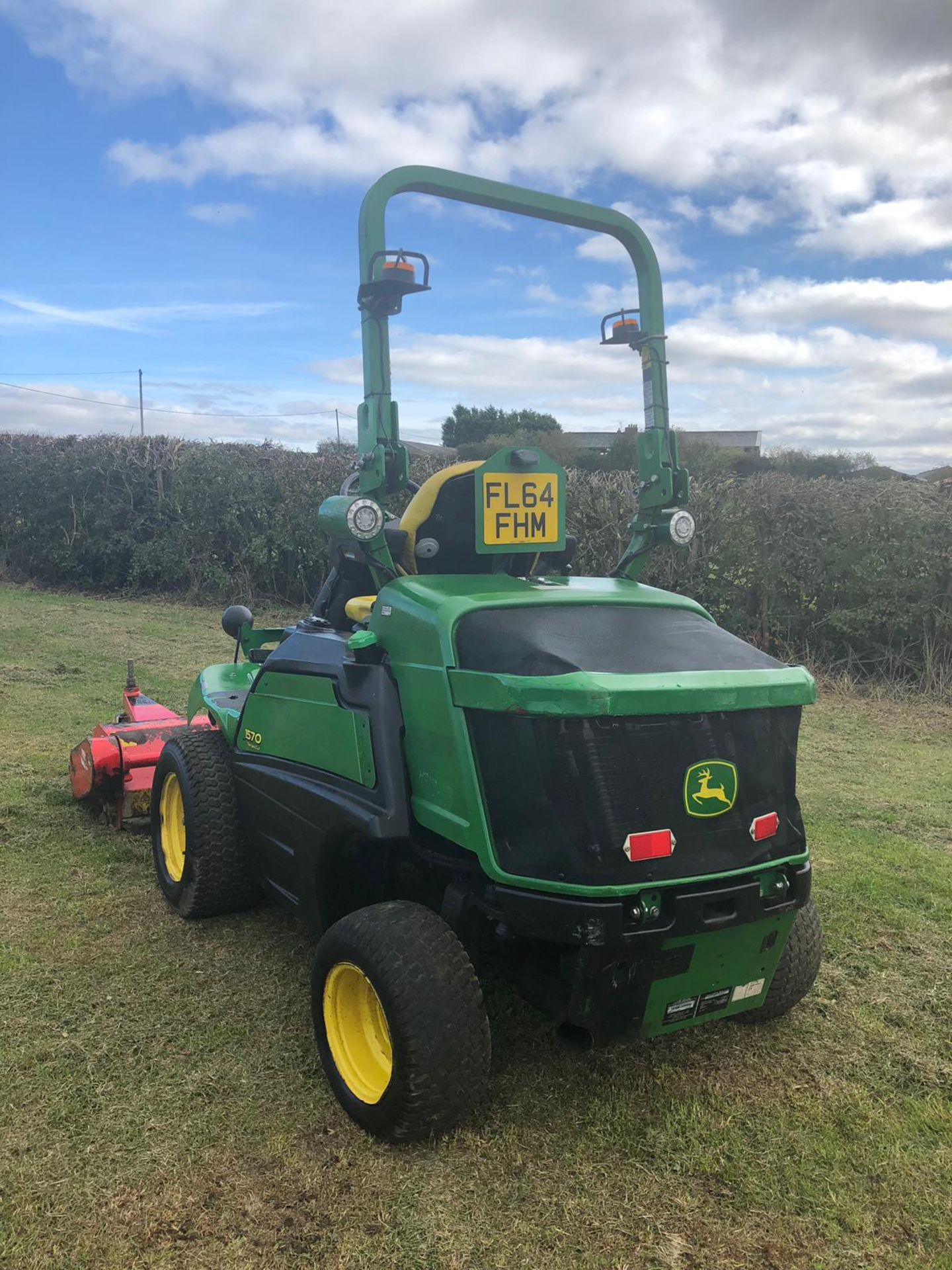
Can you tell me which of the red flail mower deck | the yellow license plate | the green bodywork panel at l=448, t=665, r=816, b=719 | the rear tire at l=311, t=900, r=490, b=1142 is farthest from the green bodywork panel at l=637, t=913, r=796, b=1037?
the red flail mower deck

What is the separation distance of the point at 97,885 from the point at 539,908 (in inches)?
104

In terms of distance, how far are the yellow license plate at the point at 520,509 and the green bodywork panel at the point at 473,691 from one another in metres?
0.23

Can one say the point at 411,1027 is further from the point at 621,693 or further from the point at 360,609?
the point at 360,609

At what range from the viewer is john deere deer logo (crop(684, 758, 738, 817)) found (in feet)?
8.79

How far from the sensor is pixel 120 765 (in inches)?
196

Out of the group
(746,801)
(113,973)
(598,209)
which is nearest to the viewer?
(746,801)

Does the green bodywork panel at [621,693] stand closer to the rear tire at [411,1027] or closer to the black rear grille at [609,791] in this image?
the black rear grille at [609,791]

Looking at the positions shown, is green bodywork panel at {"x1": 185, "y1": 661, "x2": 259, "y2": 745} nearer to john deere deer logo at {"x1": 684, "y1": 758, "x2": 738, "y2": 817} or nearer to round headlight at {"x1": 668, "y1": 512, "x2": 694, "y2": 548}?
round headlight at {"x1": 668, "y1": 512, "x2": 694, "y2": 548}

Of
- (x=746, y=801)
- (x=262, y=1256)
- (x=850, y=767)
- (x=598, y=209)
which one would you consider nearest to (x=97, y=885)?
(x=262, y=1256)

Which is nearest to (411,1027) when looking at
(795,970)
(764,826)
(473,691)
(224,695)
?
(473,691)

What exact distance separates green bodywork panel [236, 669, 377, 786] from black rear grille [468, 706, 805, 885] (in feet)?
1.68

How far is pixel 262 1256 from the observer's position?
2.30 m

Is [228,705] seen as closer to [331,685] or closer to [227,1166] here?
[331,685]

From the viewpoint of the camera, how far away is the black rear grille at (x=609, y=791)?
8.46 feet
